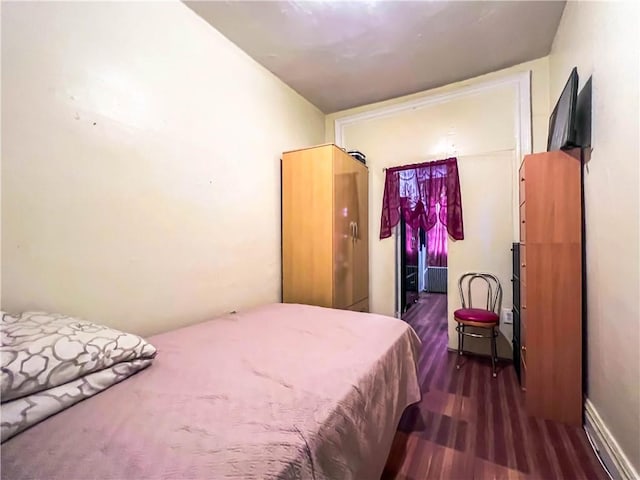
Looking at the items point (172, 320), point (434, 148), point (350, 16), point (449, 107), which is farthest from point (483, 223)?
point (172, 320)

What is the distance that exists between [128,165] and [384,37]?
7.14ft

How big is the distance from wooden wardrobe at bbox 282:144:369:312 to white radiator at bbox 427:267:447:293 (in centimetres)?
417

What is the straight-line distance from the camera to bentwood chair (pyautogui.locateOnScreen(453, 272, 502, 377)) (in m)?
2.54

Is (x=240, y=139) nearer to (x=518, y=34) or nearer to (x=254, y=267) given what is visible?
(x=254, y=267)

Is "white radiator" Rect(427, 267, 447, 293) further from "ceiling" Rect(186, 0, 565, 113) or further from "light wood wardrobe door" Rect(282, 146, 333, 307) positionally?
"light wood wardrobe door" Rect(282, 146, 333, 307)

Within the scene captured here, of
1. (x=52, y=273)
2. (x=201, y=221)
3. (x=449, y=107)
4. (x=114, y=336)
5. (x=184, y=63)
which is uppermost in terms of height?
(x=449, y=107)

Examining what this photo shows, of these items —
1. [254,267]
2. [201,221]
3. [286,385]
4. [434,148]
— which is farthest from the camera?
[434,148]

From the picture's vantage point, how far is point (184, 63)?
1.89 m

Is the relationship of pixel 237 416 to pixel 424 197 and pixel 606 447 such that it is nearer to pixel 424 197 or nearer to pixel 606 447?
pixel 606 447

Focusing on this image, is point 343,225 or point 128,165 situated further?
point 343,225

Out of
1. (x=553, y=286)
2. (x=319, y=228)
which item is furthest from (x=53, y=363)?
(x=553, y=286)

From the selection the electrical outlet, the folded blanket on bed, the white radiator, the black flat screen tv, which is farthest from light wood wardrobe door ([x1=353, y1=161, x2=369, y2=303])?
the white radiator

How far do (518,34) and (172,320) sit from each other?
3.46m

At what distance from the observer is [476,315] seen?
8.43ft
